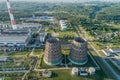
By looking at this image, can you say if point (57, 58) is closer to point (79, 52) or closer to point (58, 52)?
point (58, 52)

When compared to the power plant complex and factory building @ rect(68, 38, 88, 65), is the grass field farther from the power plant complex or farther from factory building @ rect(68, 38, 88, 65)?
factory building @ rect(68, 38, 88, 65)

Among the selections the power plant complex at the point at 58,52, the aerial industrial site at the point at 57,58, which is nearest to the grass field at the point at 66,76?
the aerial industrial site at the point at 57,58

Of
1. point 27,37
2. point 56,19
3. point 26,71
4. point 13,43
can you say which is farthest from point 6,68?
point 56,19

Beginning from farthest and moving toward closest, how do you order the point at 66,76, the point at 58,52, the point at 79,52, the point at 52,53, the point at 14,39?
the point at 14,39
the point at 58,52
the point at 79,52
the point at 52,53
the point at 66,76

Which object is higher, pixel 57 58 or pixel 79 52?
pixel 79 52

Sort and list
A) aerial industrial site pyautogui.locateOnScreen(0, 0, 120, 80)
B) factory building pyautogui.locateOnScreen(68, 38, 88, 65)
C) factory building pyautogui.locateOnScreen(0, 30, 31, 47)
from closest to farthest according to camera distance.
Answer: aerial industrial site pyautogui.locateOnScreen(0, 0, 120, 80) → factory building pyautogui.locateOnScreen(68, 38, 88, 65) → factory building pyautogui.locateOnScreen(0, 30, 31, 47)

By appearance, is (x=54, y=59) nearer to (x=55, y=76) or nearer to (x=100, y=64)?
(x=55, y=76)

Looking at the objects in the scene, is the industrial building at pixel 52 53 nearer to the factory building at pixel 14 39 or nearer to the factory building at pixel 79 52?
the factory building at pixel 79 52

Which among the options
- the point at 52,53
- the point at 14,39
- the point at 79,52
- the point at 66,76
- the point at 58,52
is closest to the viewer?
the point at 66,76

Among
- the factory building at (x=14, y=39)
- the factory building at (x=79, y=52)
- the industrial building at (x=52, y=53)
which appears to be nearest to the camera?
the industrial building at (x=52, y=53)

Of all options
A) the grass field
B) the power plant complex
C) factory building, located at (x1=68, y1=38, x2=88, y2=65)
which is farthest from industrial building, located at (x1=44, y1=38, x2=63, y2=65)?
factory building, located at (x1=68, y1=38, x2=88, y2=65)

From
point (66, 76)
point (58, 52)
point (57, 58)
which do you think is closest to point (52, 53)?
point (58, 52)

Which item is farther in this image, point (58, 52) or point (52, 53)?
point (58, 52)
